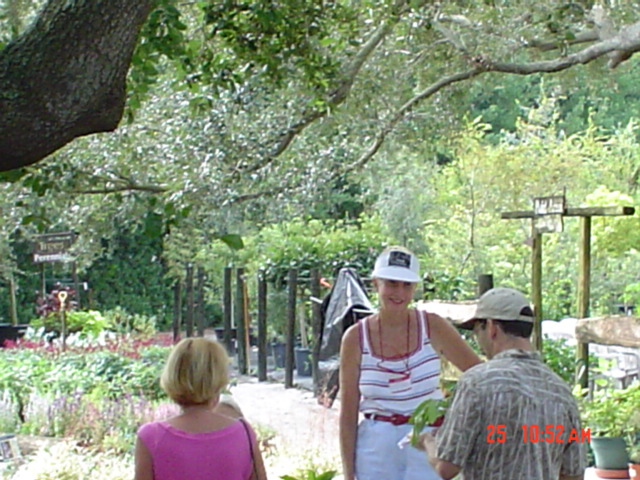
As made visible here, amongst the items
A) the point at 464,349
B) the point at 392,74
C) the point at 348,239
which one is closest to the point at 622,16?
the point at 392,74

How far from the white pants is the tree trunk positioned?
5.07 feet

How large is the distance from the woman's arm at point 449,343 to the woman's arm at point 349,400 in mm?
287

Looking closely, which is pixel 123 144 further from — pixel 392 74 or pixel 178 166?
pixel 392 74

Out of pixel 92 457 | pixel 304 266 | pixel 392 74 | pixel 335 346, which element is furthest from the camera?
pixel 304 266

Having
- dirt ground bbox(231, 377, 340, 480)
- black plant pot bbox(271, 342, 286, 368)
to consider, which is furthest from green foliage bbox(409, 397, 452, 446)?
black plant pot bbox(271, 342, 286, 368)

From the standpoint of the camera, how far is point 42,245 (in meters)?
11.6


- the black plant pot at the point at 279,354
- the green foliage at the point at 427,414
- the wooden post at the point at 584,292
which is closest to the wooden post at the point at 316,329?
the black plant pot at the point at 279,354

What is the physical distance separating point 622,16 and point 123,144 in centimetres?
490

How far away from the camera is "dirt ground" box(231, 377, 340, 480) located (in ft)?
23.6

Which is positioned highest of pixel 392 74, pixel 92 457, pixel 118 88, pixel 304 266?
pixel 392 74

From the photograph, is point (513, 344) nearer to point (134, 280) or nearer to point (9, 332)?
point (9, 332)

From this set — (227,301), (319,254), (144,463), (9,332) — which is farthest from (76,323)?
(144,463)

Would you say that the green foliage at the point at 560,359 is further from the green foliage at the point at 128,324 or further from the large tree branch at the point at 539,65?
the green foliage at the point at 128,324

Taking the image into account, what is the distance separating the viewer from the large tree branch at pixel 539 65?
7.95 metres
